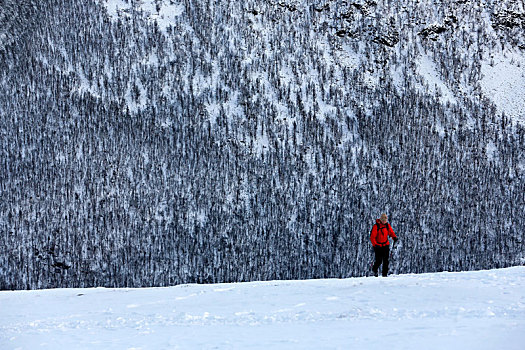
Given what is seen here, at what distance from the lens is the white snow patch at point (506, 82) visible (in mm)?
32281

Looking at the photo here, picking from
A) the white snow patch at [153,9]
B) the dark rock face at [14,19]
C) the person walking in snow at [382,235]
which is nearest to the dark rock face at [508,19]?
the white snow patch at [153,9]

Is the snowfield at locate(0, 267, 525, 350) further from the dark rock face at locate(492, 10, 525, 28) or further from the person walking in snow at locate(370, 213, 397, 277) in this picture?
the dark rock face at locate(492, 10, 525, 28)

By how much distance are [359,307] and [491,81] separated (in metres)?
29.3

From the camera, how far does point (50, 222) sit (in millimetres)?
27688

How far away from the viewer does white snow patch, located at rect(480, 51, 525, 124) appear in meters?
32.3

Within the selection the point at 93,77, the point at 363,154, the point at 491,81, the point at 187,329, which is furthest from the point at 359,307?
the point at 491,81

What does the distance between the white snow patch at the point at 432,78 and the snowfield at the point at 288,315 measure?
74.1 feet

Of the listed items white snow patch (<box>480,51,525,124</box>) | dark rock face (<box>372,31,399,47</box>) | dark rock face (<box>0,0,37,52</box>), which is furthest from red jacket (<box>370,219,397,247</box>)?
dark rock face (<box>0,0,37,52</box>)

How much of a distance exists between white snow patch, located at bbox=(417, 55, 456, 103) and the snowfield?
22.6 metres

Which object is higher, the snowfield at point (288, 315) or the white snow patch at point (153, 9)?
the white snow patch at point (153, 9)

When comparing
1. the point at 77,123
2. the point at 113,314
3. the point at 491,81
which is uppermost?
the point at 491,81

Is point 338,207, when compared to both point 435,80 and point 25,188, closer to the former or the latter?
point 435,80

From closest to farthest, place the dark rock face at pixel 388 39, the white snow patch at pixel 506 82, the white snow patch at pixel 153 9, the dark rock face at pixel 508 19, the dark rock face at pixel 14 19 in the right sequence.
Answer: the dark rock face at pixel 14 19 < the white snow patch at pixel 506 82 < the white snow patch at pixel 153 9 < the dark rock face at pixel 388 39 < the dark rock face at pixel 508 19

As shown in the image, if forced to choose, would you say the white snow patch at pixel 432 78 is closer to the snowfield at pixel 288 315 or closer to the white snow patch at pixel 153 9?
the white snow patch at pixel 153 9
